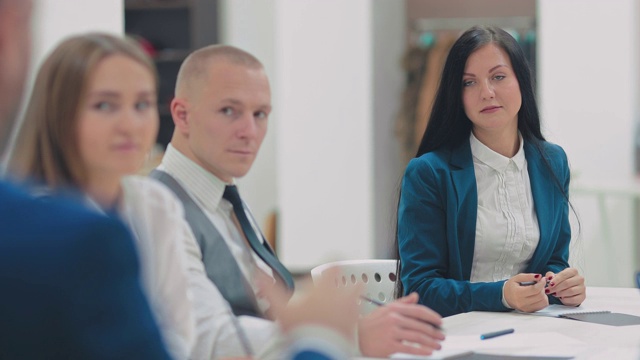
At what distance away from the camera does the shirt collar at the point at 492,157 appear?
284 cm

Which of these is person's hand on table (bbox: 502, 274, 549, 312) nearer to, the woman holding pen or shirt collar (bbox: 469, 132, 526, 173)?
the woman holding pen

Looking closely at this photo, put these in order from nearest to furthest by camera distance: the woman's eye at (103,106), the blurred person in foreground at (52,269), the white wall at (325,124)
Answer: the blurred person in foreground at (52,269), the woman's eye at (103,106), the white wall at (325,124)

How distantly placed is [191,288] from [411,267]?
1.05 metres

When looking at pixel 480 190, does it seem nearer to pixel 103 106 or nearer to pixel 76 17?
pixel 76 17

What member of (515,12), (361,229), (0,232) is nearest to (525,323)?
(0,232)

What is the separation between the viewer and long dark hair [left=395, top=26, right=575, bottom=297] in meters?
2.82

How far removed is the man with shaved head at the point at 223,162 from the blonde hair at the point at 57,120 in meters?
0.65

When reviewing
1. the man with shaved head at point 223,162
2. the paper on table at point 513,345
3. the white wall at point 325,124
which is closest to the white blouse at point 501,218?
the paper on table at point 513,345

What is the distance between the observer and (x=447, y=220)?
2785 millimetres

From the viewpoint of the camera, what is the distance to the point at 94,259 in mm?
932

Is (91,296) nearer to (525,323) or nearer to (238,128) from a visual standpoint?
(238,128)

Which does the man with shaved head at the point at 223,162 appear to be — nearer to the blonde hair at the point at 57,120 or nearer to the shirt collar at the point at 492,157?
the blonde hair at the point at 57,120

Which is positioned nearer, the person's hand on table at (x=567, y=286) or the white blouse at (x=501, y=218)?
the person's hand on table at (x=567, y=286)

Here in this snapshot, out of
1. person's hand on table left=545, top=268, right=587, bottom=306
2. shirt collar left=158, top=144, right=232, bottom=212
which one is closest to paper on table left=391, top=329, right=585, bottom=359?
person's hand on table left=545, top=268, right=587, bottom=306
